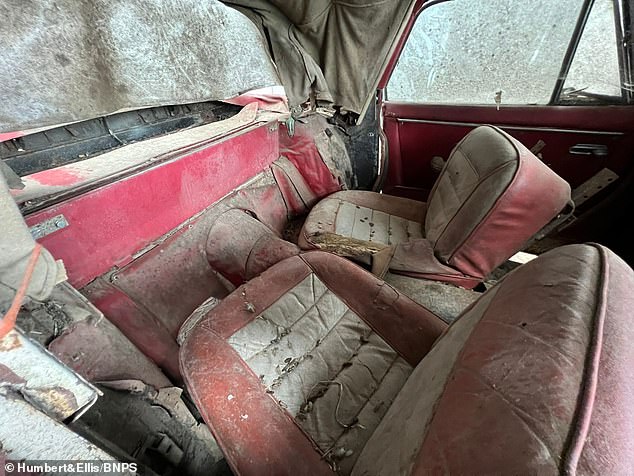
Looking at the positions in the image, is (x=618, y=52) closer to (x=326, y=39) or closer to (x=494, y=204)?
(x=494, y=204)

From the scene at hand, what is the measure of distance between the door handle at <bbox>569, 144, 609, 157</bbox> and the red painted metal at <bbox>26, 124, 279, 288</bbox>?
1.75 meters

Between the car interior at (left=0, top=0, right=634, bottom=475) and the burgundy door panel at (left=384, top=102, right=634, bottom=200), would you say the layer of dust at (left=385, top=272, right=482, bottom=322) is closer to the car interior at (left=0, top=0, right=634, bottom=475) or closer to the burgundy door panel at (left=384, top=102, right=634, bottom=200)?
the car interior at (left=0, top=0, right=634, bottom=475)

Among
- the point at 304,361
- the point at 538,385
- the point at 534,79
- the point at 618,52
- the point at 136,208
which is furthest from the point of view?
the point at 534,79

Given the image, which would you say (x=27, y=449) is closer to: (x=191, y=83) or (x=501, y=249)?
(x=191, y=83)

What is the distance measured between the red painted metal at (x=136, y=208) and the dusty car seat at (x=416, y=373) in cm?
44

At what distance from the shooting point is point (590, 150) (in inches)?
65.1

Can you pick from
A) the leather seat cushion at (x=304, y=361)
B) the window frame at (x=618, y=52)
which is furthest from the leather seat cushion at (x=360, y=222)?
the window frame at (x=618, y=52)

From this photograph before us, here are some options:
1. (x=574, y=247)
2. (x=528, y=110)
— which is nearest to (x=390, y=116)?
(x=528, y=110)

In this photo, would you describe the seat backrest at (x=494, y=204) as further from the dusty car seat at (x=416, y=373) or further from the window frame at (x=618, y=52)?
the window frame at (x=618, y=52)

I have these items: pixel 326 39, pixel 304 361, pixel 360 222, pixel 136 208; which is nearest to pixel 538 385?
pixel 304 361

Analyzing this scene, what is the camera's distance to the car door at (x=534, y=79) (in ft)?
5.02

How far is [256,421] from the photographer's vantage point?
0.77 meters

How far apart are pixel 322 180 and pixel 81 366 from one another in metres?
1.59

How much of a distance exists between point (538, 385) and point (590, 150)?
183 centimetres
